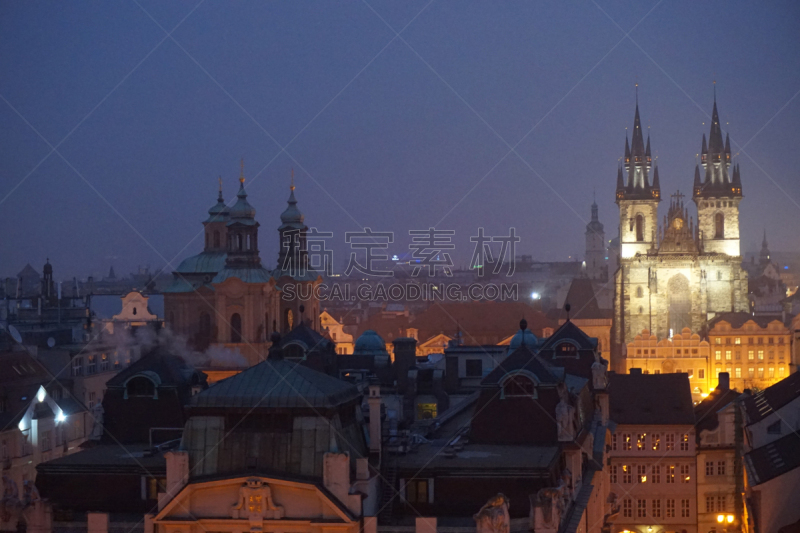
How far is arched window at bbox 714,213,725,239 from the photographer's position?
145 m

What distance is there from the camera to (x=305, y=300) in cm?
8356

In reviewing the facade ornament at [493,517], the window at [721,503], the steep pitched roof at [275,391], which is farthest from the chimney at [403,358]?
the facade ornament at [493,517]

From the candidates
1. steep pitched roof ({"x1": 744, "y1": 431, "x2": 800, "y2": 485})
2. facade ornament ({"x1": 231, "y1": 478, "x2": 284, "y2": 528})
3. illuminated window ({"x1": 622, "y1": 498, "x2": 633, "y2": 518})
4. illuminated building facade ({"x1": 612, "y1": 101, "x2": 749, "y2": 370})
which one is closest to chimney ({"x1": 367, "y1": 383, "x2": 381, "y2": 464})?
facade ornament ({"x1": 231, "y1": 478, "x2": 284, "y2": 528})

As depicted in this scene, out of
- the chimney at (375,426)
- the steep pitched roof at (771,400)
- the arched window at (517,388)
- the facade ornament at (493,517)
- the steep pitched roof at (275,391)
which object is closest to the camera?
the facade ornament at (493,517)

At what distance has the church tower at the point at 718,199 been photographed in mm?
144500

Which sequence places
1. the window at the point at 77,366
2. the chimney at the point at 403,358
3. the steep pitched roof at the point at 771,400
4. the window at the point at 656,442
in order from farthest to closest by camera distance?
the window at the point at 77,366 < the chimney at the point at 403,358 < the window at the point at 656,442 < the steep pitched roof at the point at 771,400

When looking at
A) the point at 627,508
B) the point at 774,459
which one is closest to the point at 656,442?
the point at 627,508

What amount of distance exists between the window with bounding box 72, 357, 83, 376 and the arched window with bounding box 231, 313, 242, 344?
10915mm

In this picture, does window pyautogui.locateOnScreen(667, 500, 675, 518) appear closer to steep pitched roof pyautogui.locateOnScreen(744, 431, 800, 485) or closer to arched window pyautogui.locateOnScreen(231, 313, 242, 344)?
steep pitched roof pyautogui.locateOnScreen(744, 431, 800, 485)

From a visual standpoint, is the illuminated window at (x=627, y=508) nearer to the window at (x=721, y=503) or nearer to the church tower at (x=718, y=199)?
the window at (x=721, y=503)

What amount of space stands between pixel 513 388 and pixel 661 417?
24944mm

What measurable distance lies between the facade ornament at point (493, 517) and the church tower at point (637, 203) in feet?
395

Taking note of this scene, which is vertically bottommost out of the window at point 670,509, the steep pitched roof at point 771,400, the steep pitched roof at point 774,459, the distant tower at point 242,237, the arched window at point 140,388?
the window at point 670,509

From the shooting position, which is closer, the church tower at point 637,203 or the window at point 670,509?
the window at point 670,509
